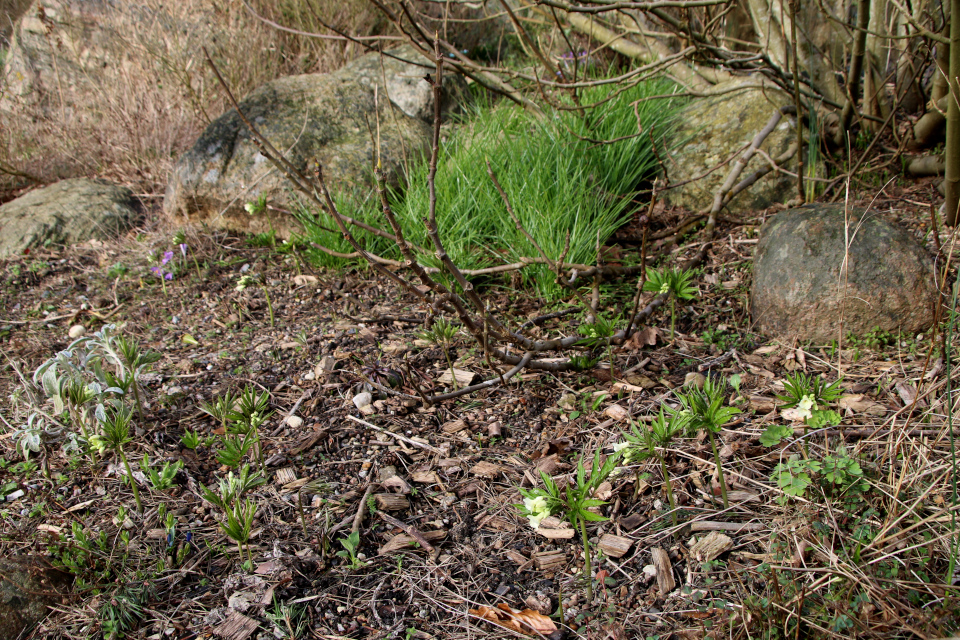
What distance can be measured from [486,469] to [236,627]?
84 centimetres

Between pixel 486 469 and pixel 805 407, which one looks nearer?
pixel 805 407

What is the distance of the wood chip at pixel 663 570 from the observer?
1547mm

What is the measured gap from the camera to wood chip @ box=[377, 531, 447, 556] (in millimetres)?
1756

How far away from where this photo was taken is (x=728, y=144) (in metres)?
3.52

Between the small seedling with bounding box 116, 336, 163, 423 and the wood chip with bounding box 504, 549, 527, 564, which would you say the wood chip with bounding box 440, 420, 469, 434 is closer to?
the wood chip with bounding box 504, 549, 527, 564

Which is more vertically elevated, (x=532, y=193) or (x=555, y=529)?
(x=532, y=193)

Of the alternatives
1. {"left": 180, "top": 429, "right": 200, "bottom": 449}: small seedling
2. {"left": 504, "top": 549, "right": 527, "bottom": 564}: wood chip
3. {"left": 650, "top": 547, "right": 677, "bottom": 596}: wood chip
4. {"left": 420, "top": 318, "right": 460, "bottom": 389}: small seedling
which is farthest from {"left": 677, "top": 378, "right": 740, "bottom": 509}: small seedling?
{"left": 180, "top": 429, "right": 200, "bottom": 449}: small seedling

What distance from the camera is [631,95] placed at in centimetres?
379

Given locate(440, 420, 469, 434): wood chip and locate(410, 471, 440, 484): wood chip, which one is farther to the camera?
locate(440, 420, 469, 434): wood chip

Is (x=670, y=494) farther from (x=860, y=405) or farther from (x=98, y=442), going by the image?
(x=98, y=442)

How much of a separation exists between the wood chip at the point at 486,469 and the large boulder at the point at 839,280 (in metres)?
1.26

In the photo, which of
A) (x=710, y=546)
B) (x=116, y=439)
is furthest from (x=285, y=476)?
(x=710, y=546)

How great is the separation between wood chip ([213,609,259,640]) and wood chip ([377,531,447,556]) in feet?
1.22

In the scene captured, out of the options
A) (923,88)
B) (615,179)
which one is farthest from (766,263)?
(923,88)
